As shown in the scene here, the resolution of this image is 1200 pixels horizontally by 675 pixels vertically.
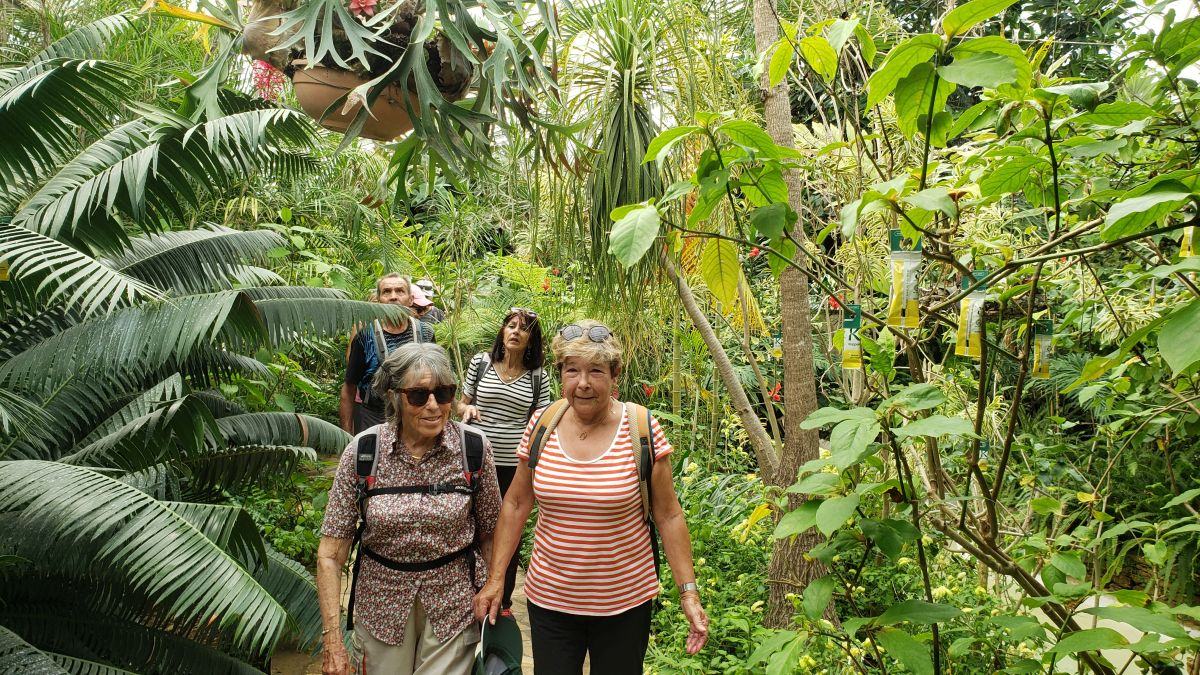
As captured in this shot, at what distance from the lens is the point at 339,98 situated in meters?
2.21

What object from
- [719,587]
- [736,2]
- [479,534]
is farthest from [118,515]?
[736,2]

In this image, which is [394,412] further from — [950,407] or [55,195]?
[950,407]

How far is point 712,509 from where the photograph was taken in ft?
17.2

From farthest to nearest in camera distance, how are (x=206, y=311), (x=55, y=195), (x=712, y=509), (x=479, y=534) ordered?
(x=712, y=509), (x=55, y=195), (x=206, y=311), (x=479, y=534)

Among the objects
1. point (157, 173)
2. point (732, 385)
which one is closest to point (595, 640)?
point (732, 385)

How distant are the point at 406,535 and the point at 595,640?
0.66 m

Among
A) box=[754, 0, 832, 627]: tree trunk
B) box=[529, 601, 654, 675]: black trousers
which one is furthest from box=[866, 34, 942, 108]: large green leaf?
box=[754, 0, 832, 627]: tree trunk

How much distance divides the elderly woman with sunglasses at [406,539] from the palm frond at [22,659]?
0.98 metres

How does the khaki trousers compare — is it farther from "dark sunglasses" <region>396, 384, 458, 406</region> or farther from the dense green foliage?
"dark sunglasses" <region>396, 384, 458, 406</region>

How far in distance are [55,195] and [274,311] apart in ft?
3.31

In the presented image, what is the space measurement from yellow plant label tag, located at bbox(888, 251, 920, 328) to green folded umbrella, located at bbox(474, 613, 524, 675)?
1.63 metres

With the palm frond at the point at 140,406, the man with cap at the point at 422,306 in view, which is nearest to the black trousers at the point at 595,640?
the palm frond at the point at 140,406

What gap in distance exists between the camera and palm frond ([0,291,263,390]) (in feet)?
10.7

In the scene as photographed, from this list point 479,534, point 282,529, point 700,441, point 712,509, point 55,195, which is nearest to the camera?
point 479,534
